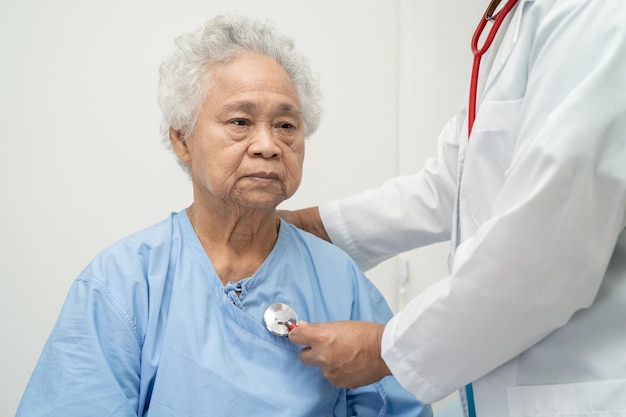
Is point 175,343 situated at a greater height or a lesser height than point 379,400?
greater

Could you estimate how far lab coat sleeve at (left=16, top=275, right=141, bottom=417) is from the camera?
1002 millimetres

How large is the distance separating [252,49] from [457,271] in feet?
2.16

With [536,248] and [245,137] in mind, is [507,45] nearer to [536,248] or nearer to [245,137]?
[536,248]

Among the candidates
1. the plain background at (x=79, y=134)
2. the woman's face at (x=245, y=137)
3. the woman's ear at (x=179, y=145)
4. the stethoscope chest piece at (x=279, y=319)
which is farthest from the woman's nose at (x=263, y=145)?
the plain background at (x=79, y=134)

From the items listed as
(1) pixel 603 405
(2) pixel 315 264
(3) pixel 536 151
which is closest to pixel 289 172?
(2) pixel 315 264

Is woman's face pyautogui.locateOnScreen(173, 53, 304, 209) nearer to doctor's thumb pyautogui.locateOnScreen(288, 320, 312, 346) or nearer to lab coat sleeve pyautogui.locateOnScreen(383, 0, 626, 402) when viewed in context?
doctor's thumb pyautogui.locateOnScreen(288, 320, 312, 346)

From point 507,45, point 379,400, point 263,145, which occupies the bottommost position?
point 379,400

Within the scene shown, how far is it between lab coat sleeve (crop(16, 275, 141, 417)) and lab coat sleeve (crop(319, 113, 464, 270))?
64 cm

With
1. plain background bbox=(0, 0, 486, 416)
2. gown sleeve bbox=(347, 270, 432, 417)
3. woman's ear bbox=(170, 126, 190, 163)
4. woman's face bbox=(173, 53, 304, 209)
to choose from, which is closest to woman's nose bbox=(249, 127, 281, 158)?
woman's face bbox=(173, 53, 304, 209)

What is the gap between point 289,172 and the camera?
123 cm

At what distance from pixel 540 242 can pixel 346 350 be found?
0.43 m

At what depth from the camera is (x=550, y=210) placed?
0.79 metres

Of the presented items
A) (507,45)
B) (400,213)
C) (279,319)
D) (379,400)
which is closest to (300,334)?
(279,319)

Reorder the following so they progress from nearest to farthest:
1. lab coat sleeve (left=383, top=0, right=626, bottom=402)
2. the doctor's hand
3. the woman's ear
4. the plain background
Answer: lab coat sleeve (left=383, top=0, right=626, bottom=402)
the doctor's hand
the woman's ear
the plain background
